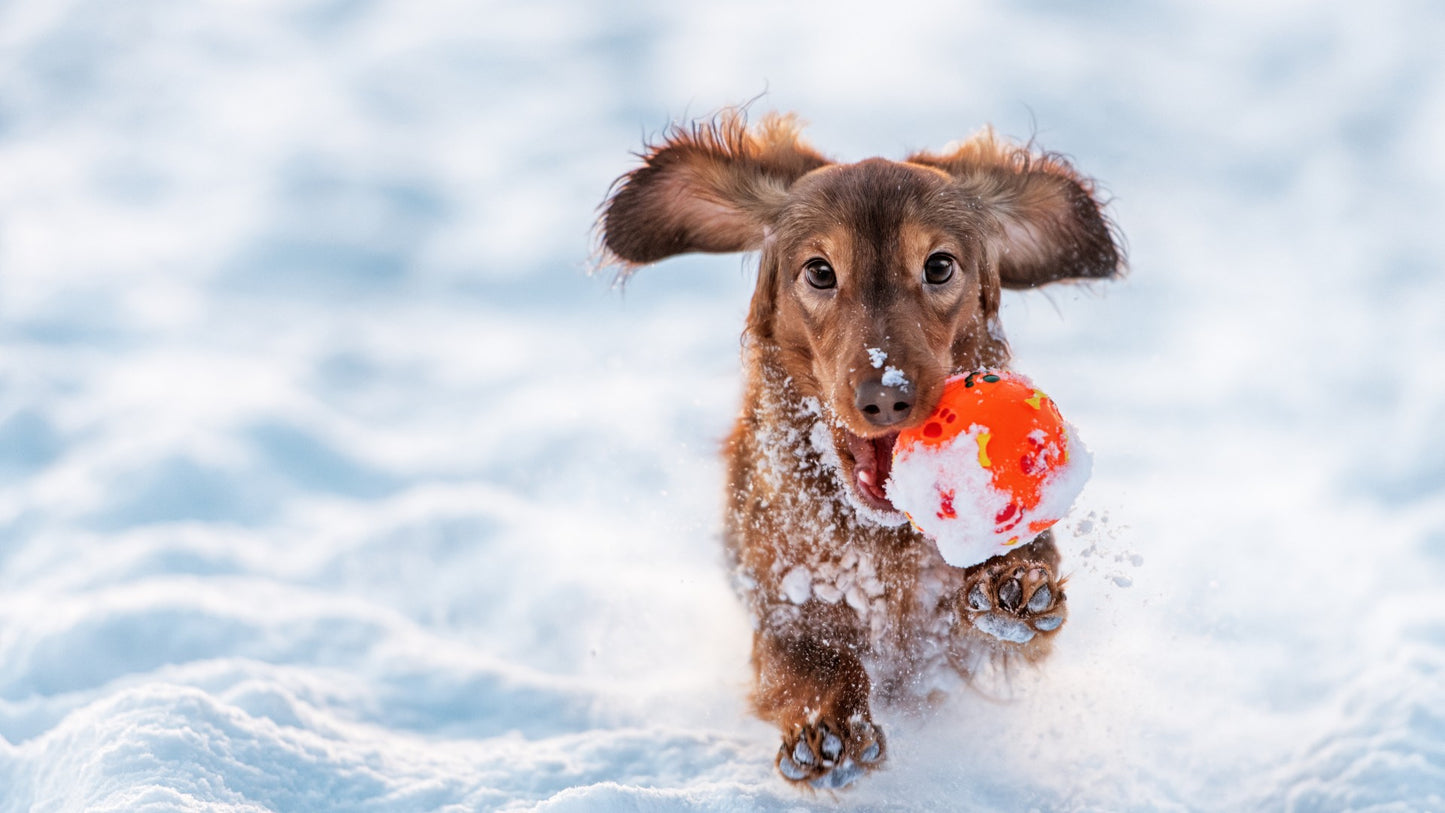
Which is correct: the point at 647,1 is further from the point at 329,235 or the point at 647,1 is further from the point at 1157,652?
the point at 1157,652

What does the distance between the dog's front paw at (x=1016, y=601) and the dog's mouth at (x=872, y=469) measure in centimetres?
31

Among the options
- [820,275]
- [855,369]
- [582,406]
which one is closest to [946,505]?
[855,369]

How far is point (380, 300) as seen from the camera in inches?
234

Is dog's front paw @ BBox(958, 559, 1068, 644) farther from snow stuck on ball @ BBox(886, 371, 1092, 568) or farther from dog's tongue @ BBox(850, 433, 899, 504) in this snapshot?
dog's tongue @ BBox(850, 433, 899, 504)

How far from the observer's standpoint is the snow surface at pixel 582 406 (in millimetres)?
2918

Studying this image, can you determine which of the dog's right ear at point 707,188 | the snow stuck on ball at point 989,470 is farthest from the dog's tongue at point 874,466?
the dog's right ear at point 707,188

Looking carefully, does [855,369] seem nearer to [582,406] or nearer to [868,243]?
[868,243]

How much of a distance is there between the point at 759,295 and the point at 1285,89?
15.8ft

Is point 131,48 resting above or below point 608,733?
above

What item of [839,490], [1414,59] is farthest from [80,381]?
[1414,59]

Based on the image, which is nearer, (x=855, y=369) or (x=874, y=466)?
(x=855, y=369)

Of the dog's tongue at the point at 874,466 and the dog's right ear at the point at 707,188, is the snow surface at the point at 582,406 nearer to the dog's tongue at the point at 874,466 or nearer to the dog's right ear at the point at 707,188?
the dog's right ear at the point at 707,188

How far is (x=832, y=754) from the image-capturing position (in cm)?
262

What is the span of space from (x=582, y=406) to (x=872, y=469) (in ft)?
8.31
